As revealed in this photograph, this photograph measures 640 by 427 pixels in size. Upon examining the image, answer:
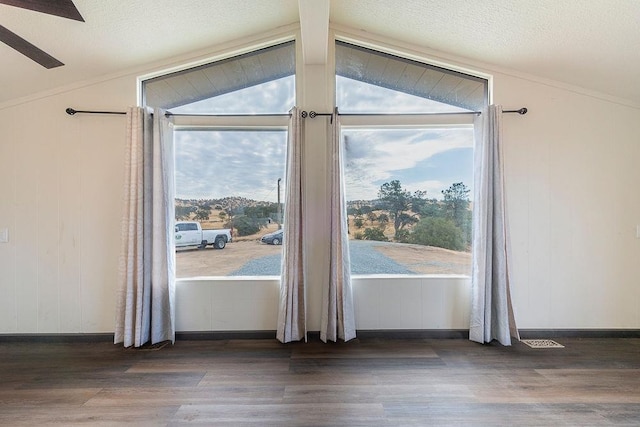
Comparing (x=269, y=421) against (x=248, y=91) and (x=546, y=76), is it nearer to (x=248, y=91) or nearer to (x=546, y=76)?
(x=248, y=91)

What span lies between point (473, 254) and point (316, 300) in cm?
149

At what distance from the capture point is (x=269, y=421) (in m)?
1.64

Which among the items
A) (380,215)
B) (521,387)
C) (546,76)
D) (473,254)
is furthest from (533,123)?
(521,387)

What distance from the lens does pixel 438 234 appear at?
111 inches

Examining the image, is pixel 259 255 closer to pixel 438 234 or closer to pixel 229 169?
pixel 229 169

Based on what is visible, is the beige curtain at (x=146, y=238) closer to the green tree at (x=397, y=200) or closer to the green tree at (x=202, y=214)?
the green tree at (x=202, y=214)

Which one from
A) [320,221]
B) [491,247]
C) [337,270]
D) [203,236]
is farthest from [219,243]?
[491,247]

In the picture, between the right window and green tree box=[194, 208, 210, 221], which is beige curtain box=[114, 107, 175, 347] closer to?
green tree box=[194, 208, 210, 221]

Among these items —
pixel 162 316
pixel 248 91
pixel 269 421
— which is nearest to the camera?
pixel 269 421

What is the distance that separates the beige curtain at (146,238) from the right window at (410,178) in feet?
5.45

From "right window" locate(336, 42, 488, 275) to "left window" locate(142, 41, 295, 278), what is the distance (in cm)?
68

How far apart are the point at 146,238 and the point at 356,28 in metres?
2.72

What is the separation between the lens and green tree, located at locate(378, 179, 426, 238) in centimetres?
281

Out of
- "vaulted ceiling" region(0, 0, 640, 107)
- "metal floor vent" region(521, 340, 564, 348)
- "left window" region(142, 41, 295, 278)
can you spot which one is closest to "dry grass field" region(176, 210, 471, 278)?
"left window" region(142, 41, 295, 278)
